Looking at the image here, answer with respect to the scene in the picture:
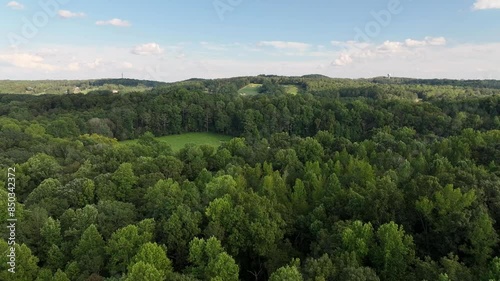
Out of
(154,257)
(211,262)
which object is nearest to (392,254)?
(211,262)

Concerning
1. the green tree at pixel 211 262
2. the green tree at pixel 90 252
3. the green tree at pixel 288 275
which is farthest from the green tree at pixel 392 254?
the green tree at pixel 90 252

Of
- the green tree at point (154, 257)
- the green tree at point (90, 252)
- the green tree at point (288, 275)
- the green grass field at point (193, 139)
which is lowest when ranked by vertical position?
the green grass field at point (193, 139)

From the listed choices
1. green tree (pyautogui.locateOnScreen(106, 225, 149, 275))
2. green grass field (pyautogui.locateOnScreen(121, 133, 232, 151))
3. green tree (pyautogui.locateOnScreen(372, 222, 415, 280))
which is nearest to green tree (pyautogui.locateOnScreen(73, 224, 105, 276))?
green tree (pyautogui.locateOnScreen(106, 225, 149, 275))

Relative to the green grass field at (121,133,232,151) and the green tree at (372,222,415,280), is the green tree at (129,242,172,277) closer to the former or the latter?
the green tree at (372,222,415,280)

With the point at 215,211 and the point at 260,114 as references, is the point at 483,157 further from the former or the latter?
the point at 260,114

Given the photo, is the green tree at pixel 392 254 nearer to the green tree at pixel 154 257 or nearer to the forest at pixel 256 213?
the forest at pixel 256 213

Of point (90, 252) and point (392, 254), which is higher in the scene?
point (392, 254)

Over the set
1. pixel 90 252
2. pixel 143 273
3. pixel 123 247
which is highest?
pixel 143 273

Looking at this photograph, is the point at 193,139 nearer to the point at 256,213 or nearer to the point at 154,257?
the point at 256,213

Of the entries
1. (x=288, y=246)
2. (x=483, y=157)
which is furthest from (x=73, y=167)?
(x=483, y=157)
